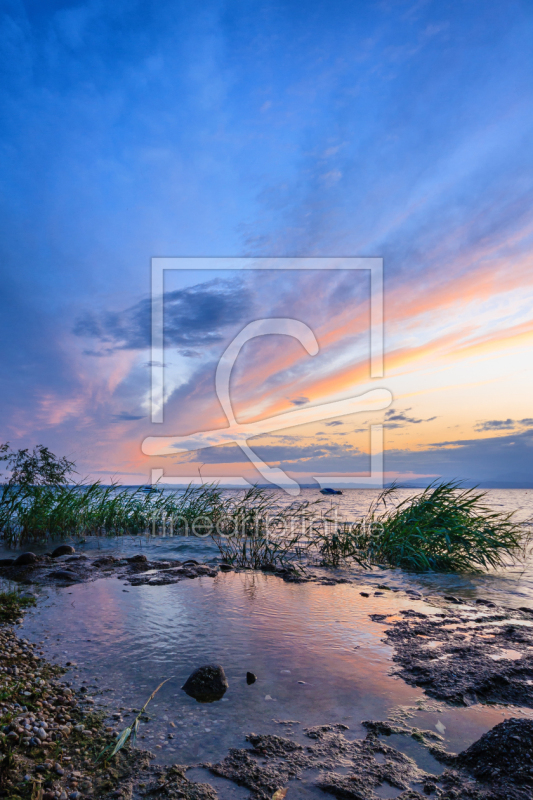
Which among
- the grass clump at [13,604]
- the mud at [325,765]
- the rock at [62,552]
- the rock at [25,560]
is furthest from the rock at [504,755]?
the rock at [62,552]

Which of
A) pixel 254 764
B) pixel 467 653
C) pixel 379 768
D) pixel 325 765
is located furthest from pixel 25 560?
pixel 379 768

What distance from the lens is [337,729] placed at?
4.02m

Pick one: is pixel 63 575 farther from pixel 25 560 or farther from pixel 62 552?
pixel 62 552

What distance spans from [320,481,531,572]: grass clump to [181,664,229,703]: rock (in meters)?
7.55

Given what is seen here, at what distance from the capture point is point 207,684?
475 centimetres

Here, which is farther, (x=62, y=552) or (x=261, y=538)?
(x=62, y=552)

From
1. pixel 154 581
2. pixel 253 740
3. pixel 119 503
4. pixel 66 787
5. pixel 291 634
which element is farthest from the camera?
pixel 119 503

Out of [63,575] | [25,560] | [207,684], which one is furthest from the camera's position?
[25,560]

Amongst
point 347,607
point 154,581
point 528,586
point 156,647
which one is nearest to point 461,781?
point 156,647

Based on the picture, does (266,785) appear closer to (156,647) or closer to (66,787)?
(66,787)

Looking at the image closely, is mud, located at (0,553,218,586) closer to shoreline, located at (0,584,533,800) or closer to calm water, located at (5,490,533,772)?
calm water, located at (5,490,533,772)

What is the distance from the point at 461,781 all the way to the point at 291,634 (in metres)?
3.53

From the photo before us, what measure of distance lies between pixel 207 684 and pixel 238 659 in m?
0.90

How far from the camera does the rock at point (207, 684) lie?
15.2ft
